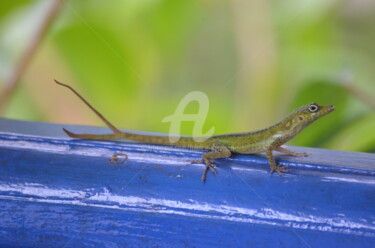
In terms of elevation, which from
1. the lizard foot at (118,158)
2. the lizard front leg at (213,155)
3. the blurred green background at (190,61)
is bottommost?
the lizard foot at (118,158)

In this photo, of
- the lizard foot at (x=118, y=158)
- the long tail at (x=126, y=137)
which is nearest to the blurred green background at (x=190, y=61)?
the long tail at (x=126, y=137)

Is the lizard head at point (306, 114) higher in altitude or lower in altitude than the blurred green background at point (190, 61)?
lower

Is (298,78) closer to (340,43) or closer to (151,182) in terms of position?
(340,43)

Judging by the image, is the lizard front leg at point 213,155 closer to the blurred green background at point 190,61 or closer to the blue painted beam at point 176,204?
the blue painted beam at point 176,204

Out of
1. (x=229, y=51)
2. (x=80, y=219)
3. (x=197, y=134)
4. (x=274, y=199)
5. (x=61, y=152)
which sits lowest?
(x=80, y=219)

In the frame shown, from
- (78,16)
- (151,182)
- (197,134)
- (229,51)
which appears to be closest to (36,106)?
(78,16)

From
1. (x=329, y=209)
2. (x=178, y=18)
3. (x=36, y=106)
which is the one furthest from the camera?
(x=36, y=106)

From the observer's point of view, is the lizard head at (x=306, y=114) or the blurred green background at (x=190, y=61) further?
the blurred green background at (x=190, y=61)
